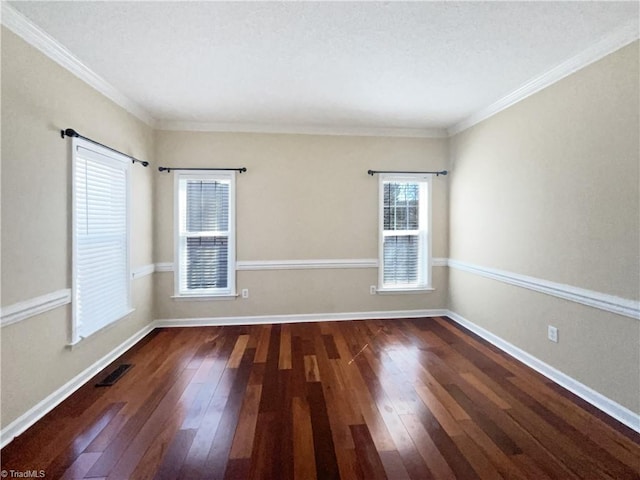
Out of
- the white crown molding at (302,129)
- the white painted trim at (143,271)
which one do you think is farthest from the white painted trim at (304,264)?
the white crown molding at (302,129)

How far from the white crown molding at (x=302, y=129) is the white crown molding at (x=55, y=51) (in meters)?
0.67

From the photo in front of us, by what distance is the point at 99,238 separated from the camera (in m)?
2.55

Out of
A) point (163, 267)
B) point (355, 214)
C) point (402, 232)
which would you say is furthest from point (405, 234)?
point (163, 267)

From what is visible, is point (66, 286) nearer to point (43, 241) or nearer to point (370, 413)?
point (43, 241)

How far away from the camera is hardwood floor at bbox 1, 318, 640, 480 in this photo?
1521 millimetres

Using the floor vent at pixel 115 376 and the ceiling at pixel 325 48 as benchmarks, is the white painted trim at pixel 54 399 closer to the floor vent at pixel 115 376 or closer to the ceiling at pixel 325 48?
the floor vent at pixel 115 376

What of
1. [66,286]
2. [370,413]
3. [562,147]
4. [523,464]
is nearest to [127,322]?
[66,286]

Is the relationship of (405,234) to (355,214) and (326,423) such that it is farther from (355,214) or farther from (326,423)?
(326,423)

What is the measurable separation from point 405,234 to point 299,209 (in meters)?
1.48

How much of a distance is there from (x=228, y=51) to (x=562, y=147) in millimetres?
2657

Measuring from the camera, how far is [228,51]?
2.10m

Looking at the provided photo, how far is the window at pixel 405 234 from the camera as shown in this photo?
3.92 m

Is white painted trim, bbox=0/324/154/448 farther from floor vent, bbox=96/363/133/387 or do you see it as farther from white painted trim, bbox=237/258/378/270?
white painted trim, bbox=237/258/378/270

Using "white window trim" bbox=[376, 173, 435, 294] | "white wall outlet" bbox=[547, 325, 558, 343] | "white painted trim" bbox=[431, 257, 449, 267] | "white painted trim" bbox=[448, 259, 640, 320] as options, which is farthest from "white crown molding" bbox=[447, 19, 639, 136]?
"white wall outlet" bbox=[547, 325, 558, 343]
